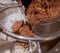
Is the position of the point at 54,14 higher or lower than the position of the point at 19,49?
higher

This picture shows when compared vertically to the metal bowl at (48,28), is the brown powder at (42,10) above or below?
above

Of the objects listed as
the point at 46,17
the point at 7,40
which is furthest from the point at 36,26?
the point at 7,40

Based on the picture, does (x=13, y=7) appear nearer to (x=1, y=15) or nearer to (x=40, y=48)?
(x=1, y=15)

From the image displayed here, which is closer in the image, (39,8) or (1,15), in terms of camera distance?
(39,8)

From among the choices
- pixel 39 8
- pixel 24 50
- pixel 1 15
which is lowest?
pixel 24 50

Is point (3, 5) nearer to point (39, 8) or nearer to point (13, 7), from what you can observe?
point (13, 7)

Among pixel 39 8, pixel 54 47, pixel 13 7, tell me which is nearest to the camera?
pixel 39 8

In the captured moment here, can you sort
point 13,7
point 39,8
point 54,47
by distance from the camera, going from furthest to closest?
point 13,7 < point 54,47 < point 39,8

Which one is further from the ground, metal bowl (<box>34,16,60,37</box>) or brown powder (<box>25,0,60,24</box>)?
brown powder (<box>25,0,60,24</box>)

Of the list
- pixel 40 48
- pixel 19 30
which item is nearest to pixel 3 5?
pixel 19 30
